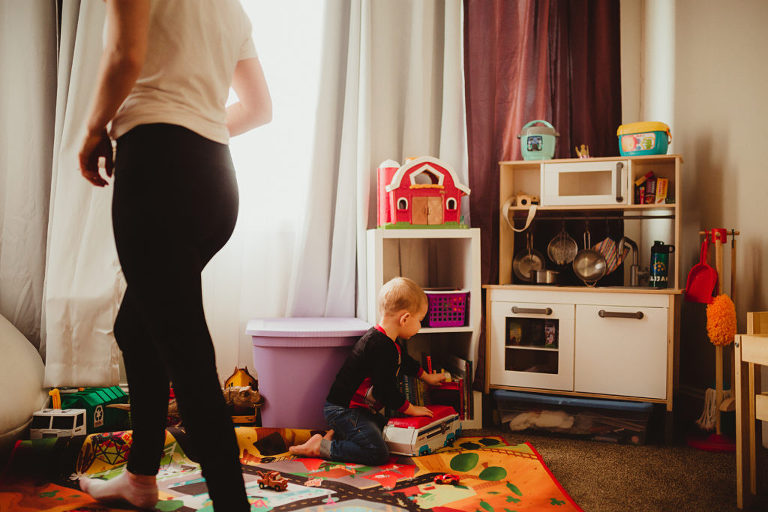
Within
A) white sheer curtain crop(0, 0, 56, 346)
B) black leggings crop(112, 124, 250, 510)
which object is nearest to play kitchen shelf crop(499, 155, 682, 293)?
black leggings crop(112, 124, 250, 510)

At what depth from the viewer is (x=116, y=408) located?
2.00 meters

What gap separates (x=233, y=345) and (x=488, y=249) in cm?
111

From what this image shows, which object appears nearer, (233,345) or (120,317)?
(120,317)

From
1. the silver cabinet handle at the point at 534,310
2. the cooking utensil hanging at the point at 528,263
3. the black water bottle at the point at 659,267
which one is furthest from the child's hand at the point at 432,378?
the black water bottle at the point at 659,267

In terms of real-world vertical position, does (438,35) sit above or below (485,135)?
above

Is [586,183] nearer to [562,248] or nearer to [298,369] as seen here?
[562,248]

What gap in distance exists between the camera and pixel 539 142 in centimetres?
234

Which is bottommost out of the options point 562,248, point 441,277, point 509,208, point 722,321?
point 722,321

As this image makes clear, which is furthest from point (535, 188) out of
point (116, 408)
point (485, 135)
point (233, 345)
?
point (116, 408)

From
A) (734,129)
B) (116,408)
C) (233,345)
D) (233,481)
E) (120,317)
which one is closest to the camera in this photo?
(233,481)

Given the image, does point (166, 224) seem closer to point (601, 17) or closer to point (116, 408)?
point (116, 408)

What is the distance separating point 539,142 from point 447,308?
0.75m

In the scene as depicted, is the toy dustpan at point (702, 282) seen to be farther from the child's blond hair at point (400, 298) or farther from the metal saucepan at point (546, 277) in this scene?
the child's blond hair at point (400, 298)

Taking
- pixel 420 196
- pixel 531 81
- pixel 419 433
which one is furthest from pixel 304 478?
pixel 531 81
